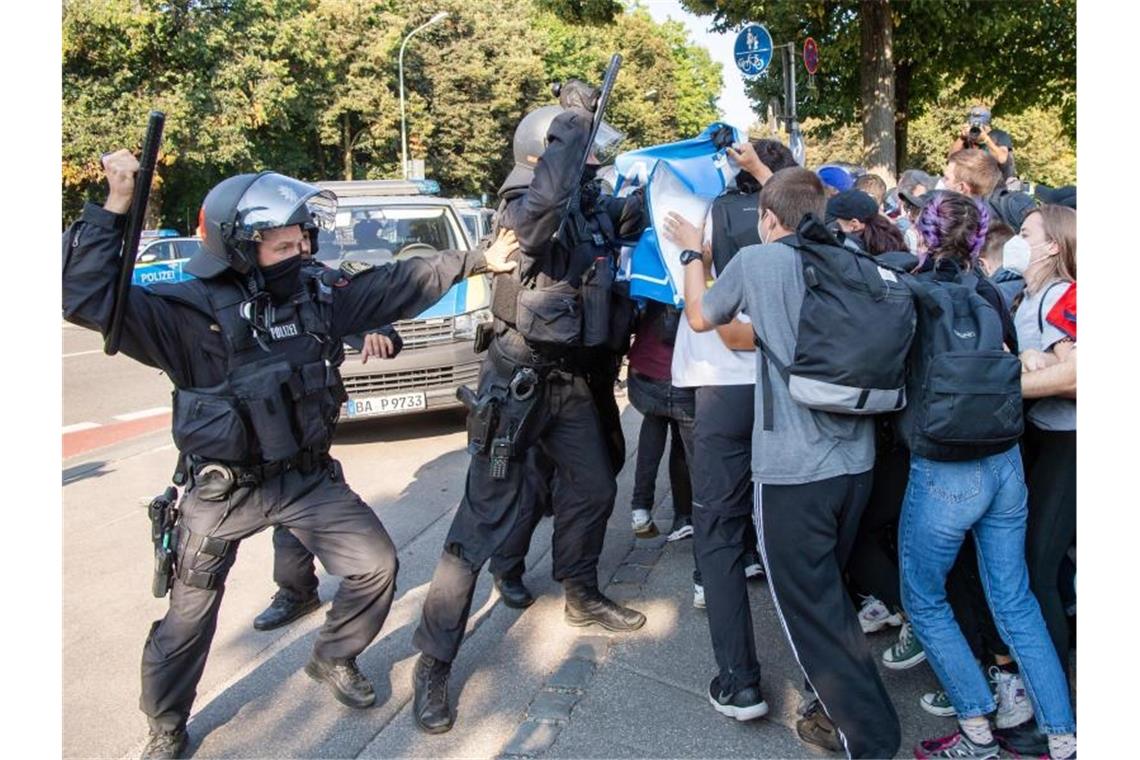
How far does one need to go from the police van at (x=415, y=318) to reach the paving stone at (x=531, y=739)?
3.58 meters

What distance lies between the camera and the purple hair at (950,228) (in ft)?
10.2

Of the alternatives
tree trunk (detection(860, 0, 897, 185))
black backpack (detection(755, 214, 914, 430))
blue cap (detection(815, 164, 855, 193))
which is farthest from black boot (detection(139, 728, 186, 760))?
tree trunk (detection(860, 0, 897, 185))

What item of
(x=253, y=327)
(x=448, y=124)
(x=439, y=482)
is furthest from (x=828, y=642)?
(x=448, y=124)

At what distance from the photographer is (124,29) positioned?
27.8 m

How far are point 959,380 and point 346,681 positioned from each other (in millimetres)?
2346

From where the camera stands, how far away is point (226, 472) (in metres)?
3.14

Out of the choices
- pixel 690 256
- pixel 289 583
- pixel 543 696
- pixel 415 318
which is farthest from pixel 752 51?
pixel 543 696

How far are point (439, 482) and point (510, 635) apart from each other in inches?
100

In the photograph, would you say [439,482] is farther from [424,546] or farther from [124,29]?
[124,29]

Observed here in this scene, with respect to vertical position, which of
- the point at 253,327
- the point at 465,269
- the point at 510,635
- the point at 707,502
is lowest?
the point at 510,635

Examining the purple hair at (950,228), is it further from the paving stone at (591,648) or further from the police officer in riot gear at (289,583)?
the police officer in riot gear at (289,583)

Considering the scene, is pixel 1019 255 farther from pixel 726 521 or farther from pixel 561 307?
pixel 561 307

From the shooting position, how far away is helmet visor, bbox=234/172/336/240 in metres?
3.09

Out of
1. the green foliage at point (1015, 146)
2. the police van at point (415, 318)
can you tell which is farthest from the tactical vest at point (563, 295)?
the green foliage at point (1015, 146)
